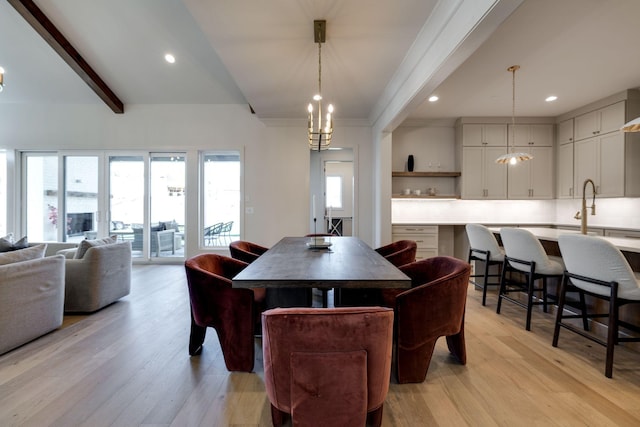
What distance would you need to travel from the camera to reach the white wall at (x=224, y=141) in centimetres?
552

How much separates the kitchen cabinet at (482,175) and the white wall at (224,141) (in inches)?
70.4

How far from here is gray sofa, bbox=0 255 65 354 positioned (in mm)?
2197

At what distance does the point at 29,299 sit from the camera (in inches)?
92.7

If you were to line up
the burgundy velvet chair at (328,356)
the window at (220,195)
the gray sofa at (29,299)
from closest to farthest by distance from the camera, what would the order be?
1. the burgundy velvet chair at (328,356)
2. the gray sofa at (29,299)
3. the window at (220,195)

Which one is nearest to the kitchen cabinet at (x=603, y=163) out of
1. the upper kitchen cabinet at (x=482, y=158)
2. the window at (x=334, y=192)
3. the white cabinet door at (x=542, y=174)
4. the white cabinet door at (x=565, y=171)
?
the white cabinet door at (x=565, y=171)

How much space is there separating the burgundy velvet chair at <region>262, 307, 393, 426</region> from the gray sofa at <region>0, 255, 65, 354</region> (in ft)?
8.08

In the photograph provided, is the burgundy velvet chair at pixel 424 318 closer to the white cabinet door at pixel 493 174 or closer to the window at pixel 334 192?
the white cabinet door at pixel 493 174

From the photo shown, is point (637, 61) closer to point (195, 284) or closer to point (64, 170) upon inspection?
point (195, 284)

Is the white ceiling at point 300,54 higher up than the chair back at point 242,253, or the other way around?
the white ceiling at point 300,54

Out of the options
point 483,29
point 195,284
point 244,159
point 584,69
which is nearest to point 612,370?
point 483,29

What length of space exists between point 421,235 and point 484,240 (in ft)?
5.61

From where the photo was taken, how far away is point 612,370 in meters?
1.93

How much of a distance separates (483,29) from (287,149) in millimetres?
3941

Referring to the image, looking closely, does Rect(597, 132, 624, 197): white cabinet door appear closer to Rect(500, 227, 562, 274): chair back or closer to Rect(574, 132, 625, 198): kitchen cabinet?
Rect(574, 132, 625, 198): kitchen cabinet
